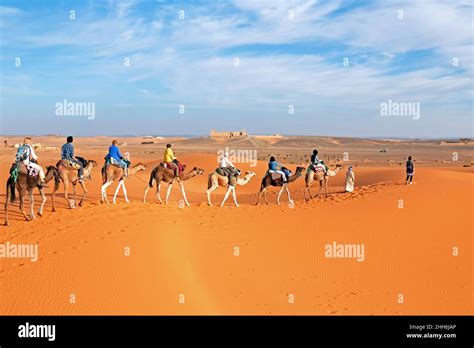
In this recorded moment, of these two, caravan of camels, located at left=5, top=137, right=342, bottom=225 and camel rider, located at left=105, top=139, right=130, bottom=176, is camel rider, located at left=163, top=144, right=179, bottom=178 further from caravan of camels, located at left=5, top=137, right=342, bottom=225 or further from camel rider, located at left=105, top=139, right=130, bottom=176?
camel rider, located at left=105, top=139, right=130, bottom=176

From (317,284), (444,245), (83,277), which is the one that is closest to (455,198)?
(444,245)

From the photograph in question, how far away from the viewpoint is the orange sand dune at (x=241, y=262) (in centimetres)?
895

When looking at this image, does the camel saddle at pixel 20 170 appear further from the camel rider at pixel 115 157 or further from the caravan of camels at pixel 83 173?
the camel rider at pixel 115 157

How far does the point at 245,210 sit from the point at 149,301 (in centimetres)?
915

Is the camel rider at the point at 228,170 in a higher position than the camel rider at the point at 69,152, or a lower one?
lower

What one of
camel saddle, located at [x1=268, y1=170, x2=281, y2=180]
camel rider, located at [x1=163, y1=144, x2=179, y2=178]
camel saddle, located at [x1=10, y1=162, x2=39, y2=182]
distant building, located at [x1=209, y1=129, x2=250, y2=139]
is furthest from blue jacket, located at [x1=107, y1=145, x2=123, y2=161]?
distant building, located at [x1=209, y1=129, x2=250, y2=139]

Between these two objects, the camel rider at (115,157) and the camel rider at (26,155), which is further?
the camel rider at (115,157)

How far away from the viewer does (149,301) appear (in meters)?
8.61

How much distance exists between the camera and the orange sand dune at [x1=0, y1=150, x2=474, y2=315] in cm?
895

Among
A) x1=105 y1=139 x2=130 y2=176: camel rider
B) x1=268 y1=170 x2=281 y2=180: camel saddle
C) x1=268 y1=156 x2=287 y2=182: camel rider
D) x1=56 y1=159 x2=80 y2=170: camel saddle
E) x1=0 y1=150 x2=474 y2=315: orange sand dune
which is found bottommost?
x1=0 y1=150 x2=474 y2=315: orange sand dune

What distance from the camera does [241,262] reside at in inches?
442

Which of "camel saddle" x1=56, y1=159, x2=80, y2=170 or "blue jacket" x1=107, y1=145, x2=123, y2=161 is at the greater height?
"blue jacket" x1=107, y1=145, x2=123, y2=161

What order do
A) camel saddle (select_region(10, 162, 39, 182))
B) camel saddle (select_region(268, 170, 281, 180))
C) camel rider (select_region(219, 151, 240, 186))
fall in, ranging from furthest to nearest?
camel saddle (select_region(268, 170, 281, 180)) < camel rider (select_region(219, 151, 240, 186)) < camel saddle (select_region(10, 162, 39, 182))

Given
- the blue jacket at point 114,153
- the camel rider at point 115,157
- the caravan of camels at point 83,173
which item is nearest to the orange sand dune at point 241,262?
the caravan of camels at point 83,173
